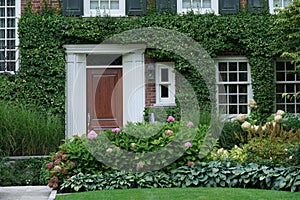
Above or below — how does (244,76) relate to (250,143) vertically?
above

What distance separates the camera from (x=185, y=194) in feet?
26.4

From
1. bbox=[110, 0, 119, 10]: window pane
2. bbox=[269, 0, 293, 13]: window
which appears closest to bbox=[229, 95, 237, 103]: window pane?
bbox=[269, 0, 293, 13]: window

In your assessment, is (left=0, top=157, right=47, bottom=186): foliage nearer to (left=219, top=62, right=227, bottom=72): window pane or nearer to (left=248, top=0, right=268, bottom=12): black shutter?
(left=219, top=62, right=227, bottom=72): window pane

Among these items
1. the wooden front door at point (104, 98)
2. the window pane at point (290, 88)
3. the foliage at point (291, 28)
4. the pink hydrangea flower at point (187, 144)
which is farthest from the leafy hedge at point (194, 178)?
the window pane at point (290, 88)

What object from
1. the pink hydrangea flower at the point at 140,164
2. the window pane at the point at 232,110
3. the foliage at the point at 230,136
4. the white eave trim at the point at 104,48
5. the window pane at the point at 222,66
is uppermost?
the white eave trim at the point at 104,48

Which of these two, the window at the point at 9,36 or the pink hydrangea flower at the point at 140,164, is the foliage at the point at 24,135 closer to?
the window at the point at 9,36

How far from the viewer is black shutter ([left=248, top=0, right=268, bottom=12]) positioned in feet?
49.0

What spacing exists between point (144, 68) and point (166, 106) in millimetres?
1139

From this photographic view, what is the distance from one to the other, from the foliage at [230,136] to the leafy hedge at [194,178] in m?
3.72

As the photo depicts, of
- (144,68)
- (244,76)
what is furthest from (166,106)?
(244,76)

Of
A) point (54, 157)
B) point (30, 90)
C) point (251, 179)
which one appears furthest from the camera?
point (30, 90)

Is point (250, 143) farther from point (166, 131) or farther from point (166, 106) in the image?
point (166, 106)

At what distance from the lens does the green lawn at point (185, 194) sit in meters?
7.74

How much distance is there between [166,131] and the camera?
9711mm
